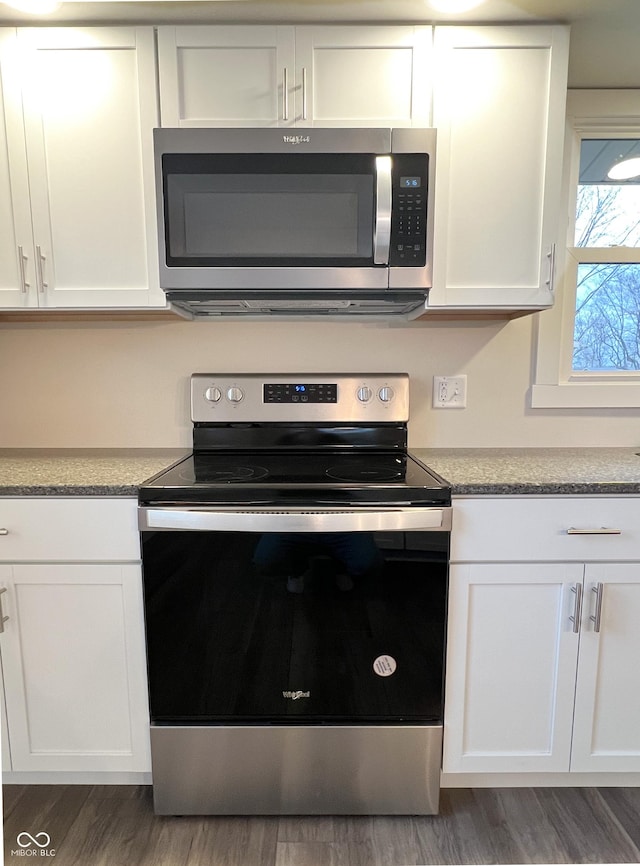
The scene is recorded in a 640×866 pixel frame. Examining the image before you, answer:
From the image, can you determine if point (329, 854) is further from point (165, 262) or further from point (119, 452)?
point (165, 262)

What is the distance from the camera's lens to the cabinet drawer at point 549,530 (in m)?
1.33

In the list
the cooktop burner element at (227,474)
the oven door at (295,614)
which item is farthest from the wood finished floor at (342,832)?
the cooktop burner element at (227,474)

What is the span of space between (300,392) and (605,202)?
1.32 m

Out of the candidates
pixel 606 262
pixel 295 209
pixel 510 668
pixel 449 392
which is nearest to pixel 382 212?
pixel 295 209

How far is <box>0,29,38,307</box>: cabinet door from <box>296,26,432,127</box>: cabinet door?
0.82 metres

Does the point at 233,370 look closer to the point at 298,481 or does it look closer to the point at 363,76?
the point at 298,481

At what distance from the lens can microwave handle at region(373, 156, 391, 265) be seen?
1.38 metres

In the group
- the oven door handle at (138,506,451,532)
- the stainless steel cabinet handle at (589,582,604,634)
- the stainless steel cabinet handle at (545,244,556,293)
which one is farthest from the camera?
the stainless steel cabinet handle at (545,244,556,293)

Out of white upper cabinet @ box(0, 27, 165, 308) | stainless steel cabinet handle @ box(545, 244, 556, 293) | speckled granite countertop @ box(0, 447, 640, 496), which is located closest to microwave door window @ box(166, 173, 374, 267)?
white upper cabinet @ box(0, 27, 165, 308)

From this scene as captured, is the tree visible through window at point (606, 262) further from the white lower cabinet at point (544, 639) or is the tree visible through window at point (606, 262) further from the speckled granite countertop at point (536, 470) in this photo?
the white lower cabinet at point (544, 639)

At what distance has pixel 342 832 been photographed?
4.44 ft

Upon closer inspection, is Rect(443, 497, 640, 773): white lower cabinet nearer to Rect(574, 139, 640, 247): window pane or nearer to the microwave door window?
the microwave door window

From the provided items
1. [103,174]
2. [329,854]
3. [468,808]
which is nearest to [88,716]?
[329,854]

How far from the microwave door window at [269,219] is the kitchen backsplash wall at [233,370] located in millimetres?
409
